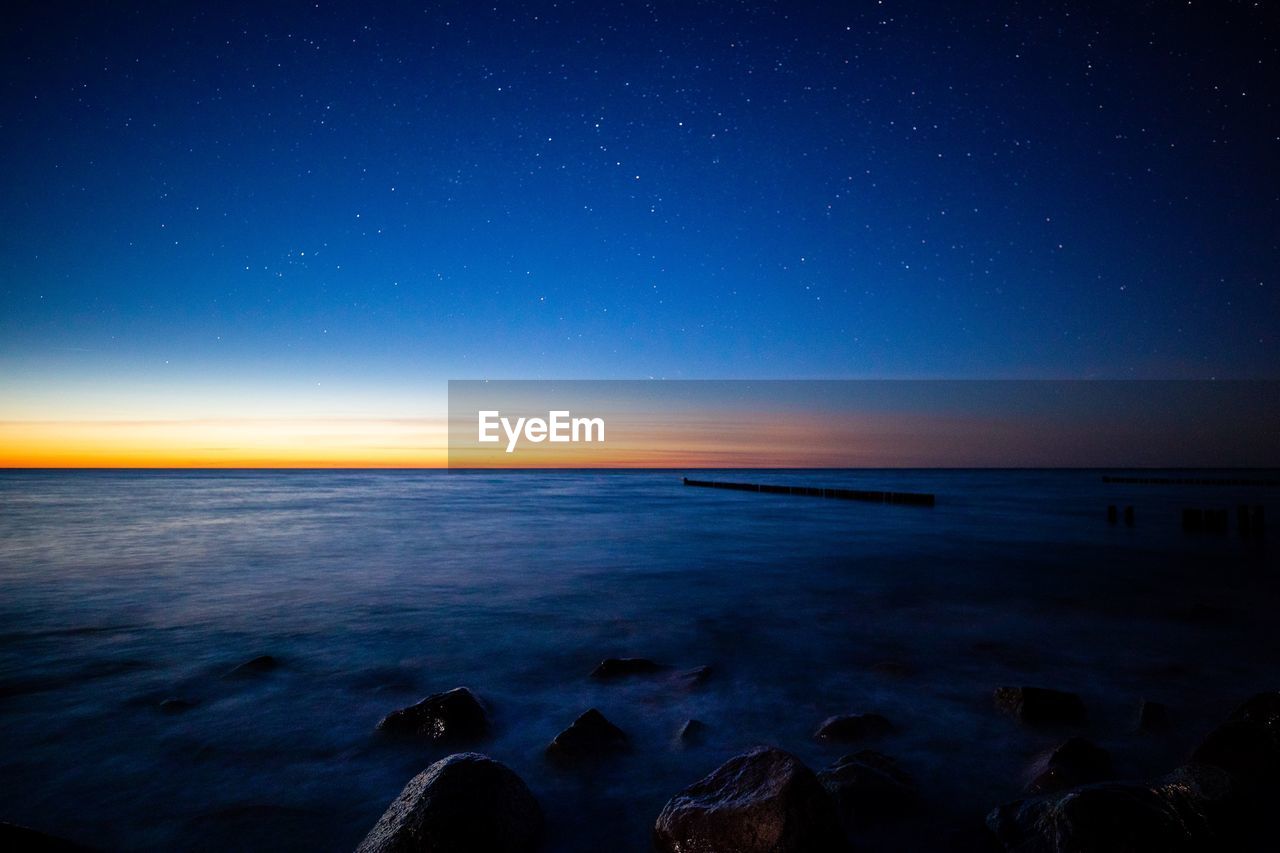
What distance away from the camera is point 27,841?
3.07 m

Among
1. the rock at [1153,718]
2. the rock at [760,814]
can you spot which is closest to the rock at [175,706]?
the rock at [760,814]

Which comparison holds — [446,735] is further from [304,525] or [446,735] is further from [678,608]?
[304,525]

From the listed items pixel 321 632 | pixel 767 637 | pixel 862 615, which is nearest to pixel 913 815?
pixel 767 637

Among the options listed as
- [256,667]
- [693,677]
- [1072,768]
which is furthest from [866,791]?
[256,667]

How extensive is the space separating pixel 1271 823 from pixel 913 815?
1926 millimetres

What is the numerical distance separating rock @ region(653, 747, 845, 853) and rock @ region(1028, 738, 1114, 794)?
190cm

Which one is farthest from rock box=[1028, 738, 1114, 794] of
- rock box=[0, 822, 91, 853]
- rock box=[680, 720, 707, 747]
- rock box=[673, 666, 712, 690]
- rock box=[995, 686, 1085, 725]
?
rock box=[0, 822, 91, 853]

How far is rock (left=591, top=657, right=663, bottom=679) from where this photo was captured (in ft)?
21.8

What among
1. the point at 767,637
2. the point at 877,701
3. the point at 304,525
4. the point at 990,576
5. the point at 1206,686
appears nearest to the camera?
the point at 877,701

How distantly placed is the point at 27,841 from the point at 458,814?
2013mm

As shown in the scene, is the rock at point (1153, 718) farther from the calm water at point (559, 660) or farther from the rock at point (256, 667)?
the rock at point (256, 667)

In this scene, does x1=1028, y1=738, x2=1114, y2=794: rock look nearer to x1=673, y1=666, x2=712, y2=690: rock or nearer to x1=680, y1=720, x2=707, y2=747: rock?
x1=680, y1=720, x2=707, y2=747: rock

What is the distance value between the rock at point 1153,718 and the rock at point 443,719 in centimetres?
528

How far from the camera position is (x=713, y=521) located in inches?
1016
